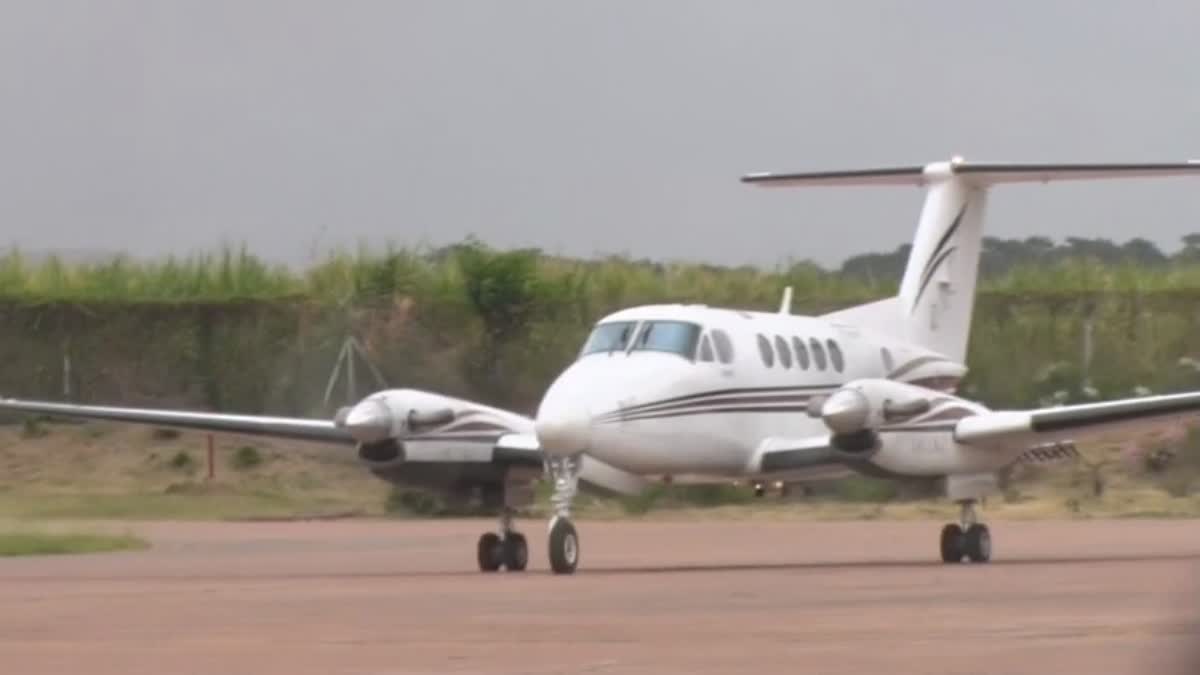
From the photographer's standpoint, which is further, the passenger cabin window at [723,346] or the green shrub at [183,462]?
the green shrub at [183,462]

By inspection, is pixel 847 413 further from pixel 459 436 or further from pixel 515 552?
pixel 459 436

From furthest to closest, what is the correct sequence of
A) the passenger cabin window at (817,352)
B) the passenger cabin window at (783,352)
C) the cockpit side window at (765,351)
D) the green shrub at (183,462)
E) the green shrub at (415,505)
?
1. the green shrub at (183,462)
2. the green shrub at (415,505)
3. the passenger cabin window at (817,352)
4. the passenger cabin window at (783,352)
5. the cockpit side window at (765,351)

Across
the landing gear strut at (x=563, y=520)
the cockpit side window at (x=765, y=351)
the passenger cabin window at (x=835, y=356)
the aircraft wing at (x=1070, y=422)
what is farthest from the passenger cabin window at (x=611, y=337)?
the aircraft wing at (x=1070, y=422)

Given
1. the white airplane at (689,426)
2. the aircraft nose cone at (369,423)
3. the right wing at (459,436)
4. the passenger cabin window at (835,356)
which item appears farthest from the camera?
the passenger cabin window at (835,356)

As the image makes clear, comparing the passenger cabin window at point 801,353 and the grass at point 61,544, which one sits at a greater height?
the passenger cabin window at point 801,353

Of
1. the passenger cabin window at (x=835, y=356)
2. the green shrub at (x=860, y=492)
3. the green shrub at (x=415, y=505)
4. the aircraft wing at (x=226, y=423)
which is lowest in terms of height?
the green shrub at (x=415, y=505)

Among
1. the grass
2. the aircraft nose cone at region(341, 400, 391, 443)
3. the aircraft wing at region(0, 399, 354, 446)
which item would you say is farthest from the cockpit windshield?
the grass

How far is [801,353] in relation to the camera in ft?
74.3

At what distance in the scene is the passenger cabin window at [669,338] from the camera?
68.0 feet

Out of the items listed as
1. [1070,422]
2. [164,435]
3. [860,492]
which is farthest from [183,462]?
[1070,422]

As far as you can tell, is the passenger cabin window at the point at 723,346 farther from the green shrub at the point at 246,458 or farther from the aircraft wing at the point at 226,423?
the green shrub at the point at 246,458

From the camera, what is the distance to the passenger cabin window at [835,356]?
2316 centimetres

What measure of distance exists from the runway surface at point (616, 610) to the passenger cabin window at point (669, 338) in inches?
Answer: 75.0

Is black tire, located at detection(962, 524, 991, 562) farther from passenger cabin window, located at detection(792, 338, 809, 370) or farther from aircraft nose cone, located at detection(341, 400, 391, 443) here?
aircraft nose cone, located at detection(341, 400, 391, 443)
